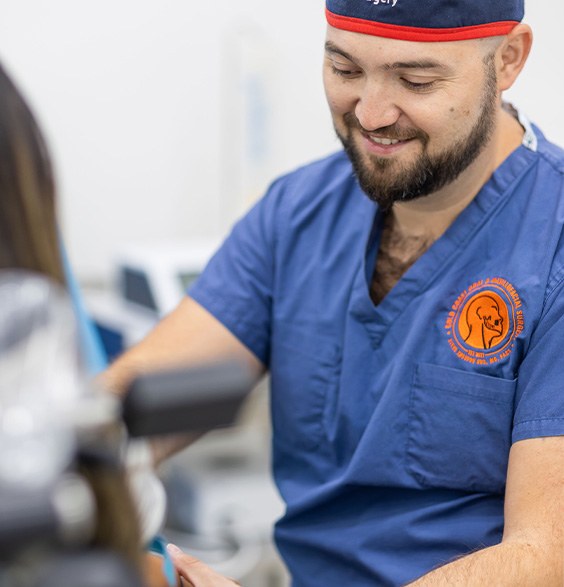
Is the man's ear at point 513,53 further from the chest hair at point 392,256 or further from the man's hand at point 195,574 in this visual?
the man's hand at point 195,574

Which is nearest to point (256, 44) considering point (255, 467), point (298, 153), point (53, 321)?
point (298, 153)

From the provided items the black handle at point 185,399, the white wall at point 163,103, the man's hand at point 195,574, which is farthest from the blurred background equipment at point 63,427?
the white wall at point 163,103

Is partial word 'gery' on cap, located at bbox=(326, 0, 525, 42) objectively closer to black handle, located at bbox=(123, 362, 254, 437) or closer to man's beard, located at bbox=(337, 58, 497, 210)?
man's beard, located at bbox=(337, 58, 497, 210)

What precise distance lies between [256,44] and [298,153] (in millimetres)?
339

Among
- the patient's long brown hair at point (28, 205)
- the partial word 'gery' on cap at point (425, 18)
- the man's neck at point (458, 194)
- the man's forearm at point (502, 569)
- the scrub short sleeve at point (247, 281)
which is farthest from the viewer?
the scrub short sleeve at point (247, 281)

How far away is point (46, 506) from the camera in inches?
16.6

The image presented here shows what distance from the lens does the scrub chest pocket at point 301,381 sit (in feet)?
4.25

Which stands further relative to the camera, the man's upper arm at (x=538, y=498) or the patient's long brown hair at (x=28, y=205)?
the man's upper arm at (x=538, y=498)

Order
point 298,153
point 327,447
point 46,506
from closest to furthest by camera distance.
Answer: point 46,506 → point 327,447 → point 298,153

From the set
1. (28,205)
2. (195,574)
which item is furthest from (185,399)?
(195,574)

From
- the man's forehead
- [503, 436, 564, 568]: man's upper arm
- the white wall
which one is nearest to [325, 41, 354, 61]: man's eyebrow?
Answer: the man's forehead

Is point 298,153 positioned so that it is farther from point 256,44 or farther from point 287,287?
point 287,287

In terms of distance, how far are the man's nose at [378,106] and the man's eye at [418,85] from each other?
0.9 inches

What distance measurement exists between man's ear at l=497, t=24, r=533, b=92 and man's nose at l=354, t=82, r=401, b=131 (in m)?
0.15
